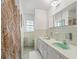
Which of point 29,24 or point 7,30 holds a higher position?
point 29,24

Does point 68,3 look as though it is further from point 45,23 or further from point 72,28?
point 45,23

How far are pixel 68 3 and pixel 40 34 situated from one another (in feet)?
13.3

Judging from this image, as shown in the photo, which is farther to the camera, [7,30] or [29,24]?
[29,24]

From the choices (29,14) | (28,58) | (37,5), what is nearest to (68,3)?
(28,58)

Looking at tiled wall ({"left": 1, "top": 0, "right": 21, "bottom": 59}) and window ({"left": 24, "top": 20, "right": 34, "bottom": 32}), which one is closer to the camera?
tiled wall ({"left": 1, "top": 0, "right": 21, "bottom": 59})

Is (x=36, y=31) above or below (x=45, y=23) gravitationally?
below

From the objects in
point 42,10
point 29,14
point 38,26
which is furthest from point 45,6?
point 29,14

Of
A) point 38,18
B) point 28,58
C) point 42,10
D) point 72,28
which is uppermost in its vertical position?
point 42,10

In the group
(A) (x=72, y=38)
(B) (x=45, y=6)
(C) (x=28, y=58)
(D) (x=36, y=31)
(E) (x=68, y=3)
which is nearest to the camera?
(A) (x=72, y=38)

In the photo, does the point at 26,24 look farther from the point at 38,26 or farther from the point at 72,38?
the point at 72,38

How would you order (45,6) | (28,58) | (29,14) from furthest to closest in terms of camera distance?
(29,14), (45,6), (28,58)

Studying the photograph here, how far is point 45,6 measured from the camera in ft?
19.9

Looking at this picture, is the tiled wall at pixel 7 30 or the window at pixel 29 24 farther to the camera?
the window at pixel 29 24

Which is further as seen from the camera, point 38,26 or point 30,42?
point 30,42
